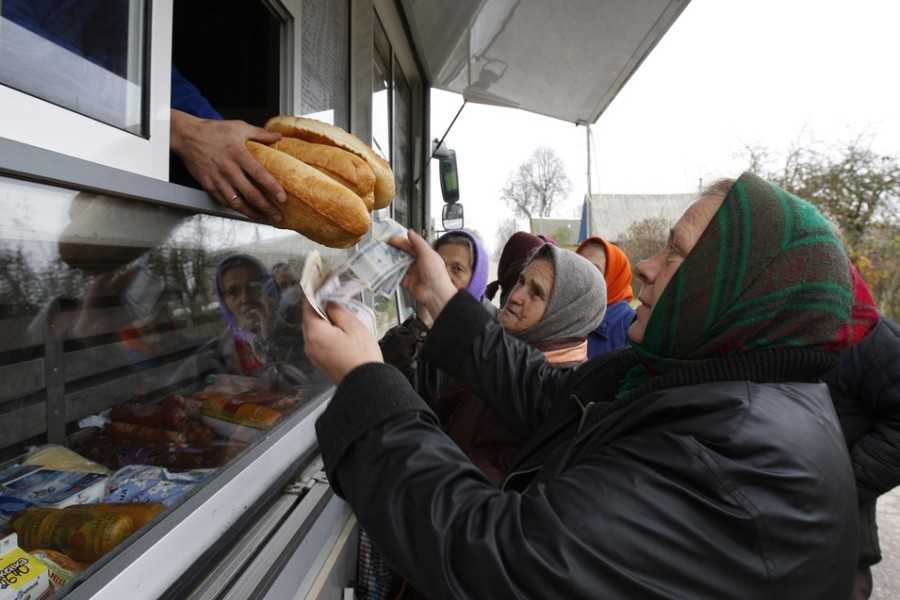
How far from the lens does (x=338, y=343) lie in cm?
99

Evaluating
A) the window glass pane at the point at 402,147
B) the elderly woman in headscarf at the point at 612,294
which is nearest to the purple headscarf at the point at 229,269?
the elderly woman in headscarf at the point at 612,294

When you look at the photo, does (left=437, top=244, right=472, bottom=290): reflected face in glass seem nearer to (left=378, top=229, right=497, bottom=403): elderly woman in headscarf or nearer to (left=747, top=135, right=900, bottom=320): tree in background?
(left=378, top=229, right=497, bottom=403): elderly woman in headscarf

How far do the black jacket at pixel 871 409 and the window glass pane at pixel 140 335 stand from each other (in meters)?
2.19

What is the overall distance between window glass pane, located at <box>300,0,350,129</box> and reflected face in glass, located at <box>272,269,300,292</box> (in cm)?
59

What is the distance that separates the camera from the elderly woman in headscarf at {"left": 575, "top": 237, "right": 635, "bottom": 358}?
318 centimetres

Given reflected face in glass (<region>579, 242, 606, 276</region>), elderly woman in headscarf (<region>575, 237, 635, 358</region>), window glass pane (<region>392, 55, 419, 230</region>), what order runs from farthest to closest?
window glass pane (<region>392, 55, 419, 230</region>)
reflected face in glass (<region>579, 242, 606, 276</region>)
elderly woman in headscarf (<region>575, 237, 635, 358</region>)

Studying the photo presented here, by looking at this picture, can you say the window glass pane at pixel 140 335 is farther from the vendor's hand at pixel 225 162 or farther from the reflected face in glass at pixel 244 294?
the vendor's hand at pixel 225 162

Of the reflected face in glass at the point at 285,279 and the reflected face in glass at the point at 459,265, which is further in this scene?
the reflected face in glass at the point at 459,265

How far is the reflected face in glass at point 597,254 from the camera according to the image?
147 inches

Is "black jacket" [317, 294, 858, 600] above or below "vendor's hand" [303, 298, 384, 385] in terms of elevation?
below

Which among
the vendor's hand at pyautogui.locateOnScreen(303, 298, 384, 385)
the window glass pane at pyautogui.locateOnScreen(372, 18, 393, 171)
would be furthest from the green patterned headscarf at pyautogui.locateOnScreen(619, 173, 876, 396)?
the window glass pane at pyautogui.locateOnScreen(372, 18, 393, 171)

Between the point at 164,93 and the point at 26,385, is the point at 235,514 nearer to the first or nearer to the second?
the point at 26,385

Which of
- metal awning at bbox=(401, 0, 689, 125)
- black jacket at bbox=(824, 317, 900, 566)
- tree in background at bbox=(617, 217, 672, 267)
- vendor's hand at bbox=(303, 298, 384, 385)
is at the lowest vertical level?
black jacket at bbox=(824, 317, 900, 566)

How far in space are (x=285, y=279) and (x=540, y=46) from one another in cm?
245
